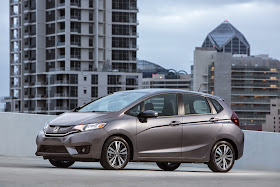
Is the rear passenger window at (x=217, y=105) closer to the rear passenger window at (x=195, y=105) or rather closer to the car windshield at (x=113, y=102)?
Result: the rear passenger window at (x=195, y=105)

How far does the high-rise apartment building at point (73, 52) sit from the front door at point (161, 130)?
122 m

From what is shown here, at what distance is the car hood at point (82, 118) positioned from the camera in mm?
11680

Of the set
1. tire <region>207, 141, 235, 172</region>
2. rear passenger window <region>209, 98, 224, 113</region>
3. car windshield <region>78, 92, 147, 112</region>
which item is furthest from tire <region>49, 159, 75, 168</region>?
rear passenger window <region>209, 98, 224, 113</region>

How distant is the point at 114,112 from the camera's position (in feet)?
39.2

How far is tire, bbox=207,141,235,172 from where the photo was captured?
519 inches

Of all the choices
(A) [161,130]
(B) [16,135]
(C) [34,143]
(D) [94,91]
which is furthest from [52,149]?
(D) [94,91]

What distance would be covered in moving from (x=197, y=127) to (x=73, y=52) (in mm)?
125367

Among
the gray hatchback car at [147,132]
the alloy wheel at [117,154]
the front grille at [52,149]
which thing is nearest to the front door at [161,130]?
the gray hatchback car at [147,132]

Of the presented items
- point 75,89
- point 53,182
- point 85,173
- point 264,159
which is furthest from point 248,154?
point 75,89

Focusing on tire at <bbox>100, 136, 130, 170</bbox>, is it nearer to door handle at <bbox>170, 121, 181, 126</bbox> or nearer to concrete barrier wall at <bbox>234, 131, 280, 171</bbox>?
door handle at <bbox>170, 121, 181, 126</bbox>

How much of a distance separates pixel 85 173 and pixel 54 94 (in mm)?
127946

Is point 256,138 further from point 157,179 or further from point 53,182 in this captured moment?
point 53,182

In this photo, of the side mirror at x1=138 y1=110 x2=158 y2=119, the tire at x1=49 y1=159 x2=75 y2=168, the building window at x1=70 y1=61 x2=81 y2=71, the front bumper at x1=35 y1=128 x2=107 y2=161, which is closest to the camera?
the front bumper at x1=35 y1=128 x2=107 y2=161

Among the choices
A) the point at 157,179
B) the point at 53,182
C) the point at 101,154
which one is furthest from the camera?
the point at 101,154
